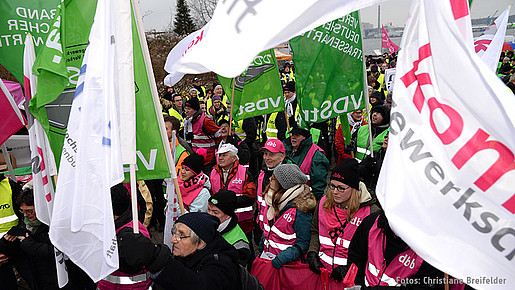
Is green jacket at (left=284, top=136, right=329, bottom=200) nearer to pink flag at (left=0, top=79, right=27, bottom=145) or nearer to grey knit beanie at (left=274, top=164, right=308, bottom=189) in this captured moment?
grey knit beanie at (left=274, top=164, right=308, bottom=189)

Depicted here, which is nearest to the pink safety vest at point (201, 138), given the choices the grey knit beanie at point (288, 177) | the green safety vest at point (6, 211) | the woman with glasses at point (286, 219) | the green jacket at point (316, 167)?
the green jacket at point (316, 167)

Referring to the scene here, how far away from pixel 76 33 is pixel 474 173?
9.76 ft

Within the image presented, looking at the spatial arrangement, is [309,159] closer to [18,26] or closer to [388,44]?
[18,26]

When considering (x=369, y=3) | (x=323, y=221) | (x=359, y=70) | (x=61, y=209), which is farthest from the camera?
(x=359, y=70)

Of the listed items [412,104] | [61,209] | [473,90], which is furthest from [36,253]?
[473,90]

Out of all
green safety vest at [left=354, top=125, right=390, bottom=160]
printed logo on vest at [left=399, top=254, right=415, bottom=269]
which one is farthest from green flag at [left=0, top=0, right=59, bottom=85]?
green safety vest at [left=354, top=125, right=390, bottom=160]

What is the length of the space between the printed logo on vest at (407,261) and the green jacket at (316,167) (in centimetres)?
228

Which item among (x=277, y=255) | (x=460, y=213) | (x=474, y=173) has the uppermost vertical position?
(x=474, y=173)

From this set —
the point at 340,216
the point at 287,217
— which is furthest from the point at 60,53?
the point at 340,216

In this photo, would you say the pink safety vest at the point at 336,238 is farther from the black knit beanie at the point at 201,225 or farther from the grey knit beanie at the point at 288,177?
the black knit beanie at the point at 201,225

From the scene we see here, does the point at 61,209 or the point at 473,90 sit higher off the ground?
the point at 473,90

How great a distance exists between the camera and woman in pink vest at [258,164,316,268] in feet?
12.4

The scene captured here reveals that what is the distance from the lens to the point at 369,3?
7.08 feet

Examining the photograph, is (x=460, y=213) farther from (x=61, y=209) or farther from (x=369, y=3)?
(x=61, y=209)
